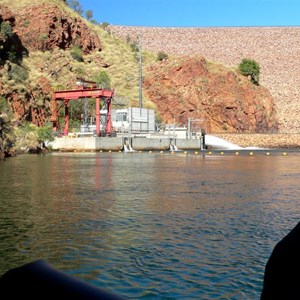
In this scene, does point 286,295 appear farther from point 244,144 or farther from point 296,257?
point 244,144

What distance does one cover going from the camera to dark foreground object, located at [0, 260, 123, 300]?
1213mm

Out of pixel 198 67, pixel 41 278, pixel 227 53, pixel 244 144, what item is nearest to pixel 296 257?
pixel 41 278

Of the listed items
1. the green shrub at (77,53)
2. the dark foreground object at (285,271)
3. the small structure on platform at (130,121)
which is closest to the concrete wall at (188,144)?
the small structure on platform at (130,121)

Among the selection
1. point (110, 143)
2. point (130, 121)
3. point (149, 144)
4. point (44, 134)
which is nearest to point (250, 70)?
point (130, 121)

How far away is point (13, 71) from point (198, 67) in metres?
29.7

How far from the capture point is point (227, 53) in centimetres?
12862

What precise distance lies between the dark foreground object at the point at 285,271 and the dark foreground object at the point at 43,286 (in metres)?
0.39

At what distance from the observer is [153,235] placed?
8133 millimetres

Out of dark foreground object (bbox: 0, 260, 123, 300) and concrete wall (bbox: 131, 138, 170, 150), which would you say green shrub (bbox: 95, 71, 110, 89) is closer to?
concrete wall (bbox: 131, 138, 170, 150)

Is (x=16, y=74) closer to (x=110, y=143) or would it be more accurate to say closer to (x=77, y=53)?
(x=110, y=143)

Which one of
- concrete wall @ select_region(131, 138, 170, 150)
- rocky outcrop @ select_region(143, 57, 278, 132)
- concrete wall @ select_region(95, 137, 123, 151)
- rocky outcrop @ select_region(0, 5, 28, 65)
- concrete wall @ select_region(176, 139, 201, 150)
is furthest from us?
rocky outcrop @ select_region(143, 57, 278, 132)

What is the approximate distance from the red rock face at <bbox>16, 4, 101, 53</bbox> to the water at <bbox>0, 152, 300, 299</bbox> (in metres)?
78.1

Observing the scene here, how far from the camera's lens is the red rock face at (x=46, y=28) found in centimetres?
8950

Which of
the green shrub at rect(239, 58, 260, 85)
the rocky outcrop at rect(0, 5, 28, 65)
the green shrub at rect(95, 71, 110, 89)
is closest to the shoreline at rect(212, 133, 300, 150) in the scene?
the green shrub at rect(95, 71, 110, 89)
